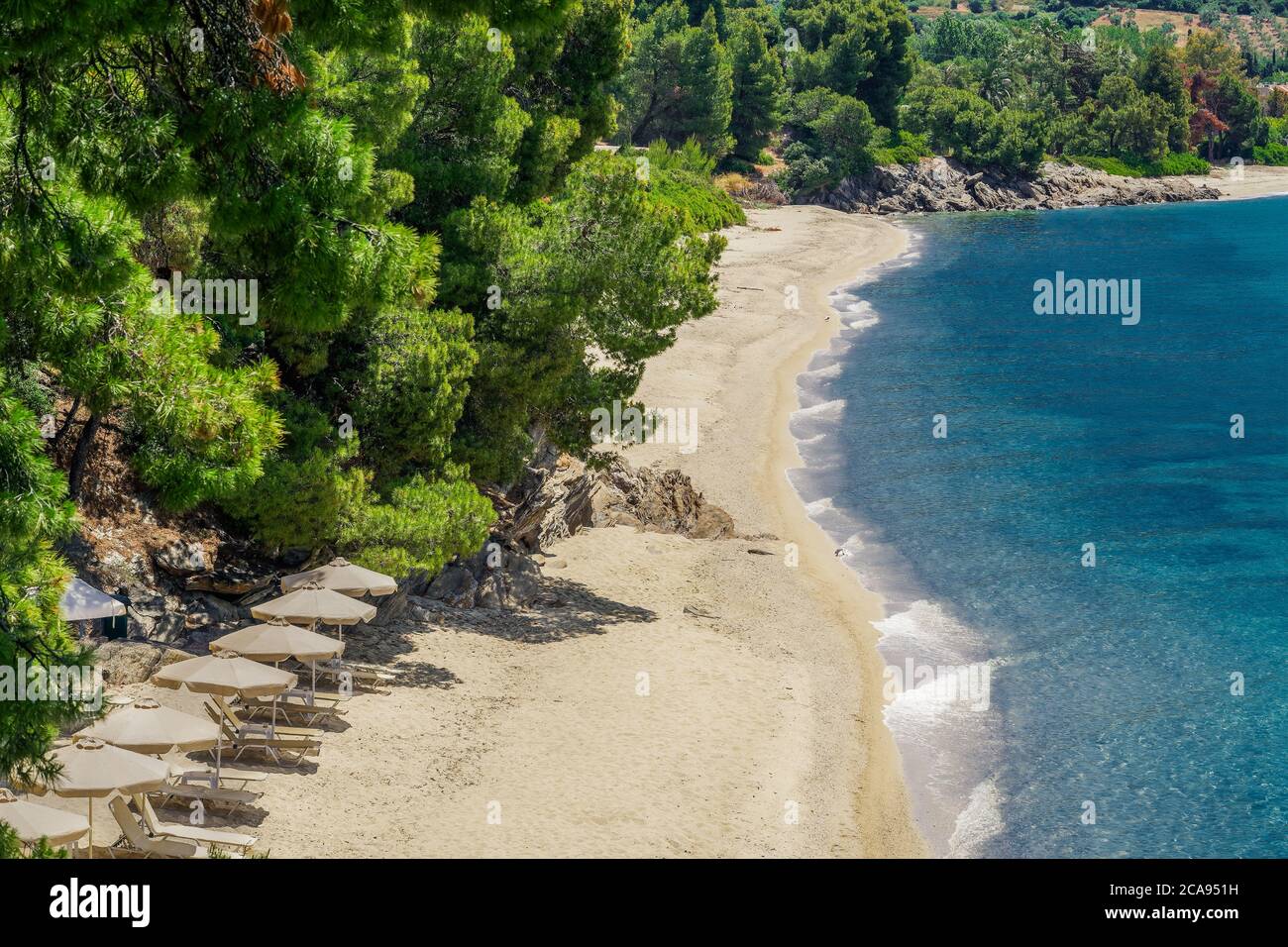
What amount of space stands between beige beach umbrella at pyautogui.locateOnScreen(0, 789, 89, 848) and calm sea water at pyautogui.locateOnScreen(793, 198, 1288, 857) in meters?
13.6

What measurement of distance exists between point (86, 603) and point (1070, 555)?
1045 inches

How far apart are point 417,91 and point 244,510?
9859mm

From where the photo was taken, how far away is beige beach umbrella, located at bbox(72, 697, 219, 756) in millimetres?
17031

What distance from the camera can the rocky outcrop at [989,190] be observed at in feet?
409

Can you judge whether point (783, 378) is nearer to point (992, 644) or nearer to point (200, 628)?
point (992, 644)

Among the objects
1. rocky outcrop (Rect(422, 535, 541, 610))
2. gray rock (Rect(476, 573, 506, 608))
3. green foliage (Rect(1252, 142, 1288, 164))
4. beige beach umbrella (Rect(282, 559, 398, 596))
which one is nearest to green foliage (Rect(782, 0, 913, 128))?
green foliage (Rect(1252, 142, 1288, 164))

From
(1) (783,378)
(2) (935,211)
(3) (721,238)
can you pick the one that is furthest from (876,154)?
(3) (721,238)


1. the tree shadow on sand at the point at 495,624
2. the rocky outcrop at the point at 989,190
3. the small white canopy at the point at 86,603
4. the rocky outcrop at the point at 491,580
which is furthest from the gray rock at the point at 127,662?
the rocky outcrop at the point at 989,190

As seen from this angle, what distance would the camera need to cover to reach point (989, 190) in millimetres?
134750

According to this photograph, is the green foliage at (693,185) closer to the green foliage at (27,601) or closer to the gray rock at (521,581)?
the gray rock at (521,581)

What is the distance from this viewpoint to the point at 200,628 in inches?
925

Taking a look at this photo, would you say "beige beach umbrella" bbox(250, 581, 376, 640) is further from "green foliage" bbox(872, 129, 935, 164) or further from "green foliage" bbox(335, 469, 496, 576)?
"green foliage" bbox(872, 129, 935, 164)

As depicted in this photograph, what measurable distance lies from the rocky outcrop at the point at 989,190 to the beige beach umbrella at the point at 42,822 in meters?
111

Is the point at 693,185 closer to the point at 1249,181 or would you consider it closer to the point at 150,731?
the point at 150,731
